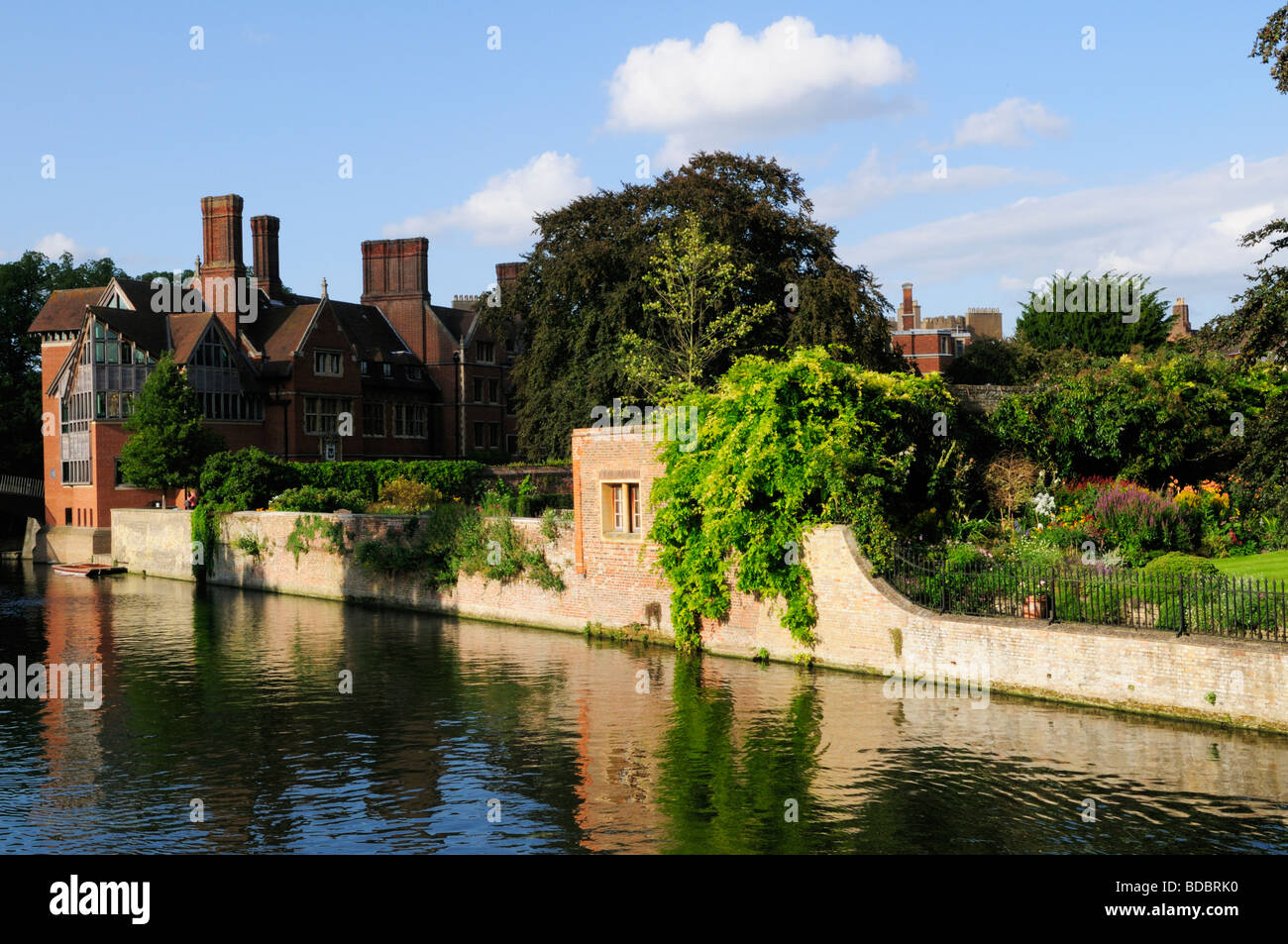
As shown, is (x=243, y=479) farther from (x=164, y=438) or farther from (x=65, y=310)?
(x=65, y=310)

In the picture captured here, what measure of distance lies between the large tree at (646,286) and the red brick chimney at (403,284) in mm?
29701

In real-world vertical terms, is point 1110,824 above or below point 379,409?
below

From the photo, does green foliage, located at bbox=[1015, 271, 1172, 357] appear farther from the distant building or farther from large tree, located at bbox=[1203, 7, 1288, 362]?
large tree, located at bbox=[1203, 7, 1288, 362]

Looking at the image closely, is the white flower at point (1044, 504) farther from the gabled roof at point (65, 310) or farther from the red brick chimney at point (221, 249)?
the gabled roof at point (65, 310)

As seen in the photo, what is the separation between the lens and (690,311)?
3841 centimetres

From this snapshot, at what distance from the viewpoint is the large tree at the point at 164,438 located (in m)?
53.9

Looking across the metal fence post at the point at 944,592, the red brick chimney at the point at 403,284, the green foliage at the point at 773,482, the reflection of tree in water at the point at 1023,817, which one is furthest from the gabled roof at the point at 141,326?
the reflection of tree in water at the point at 1023,817

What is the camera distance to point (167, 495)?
5747 cm

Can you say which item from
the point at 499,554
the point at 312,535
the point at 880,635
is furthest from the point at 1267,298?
the point at 312,535

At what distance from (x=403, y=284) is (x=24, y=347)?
77.3ft

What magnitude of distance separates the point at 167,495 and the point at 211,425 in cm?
546
